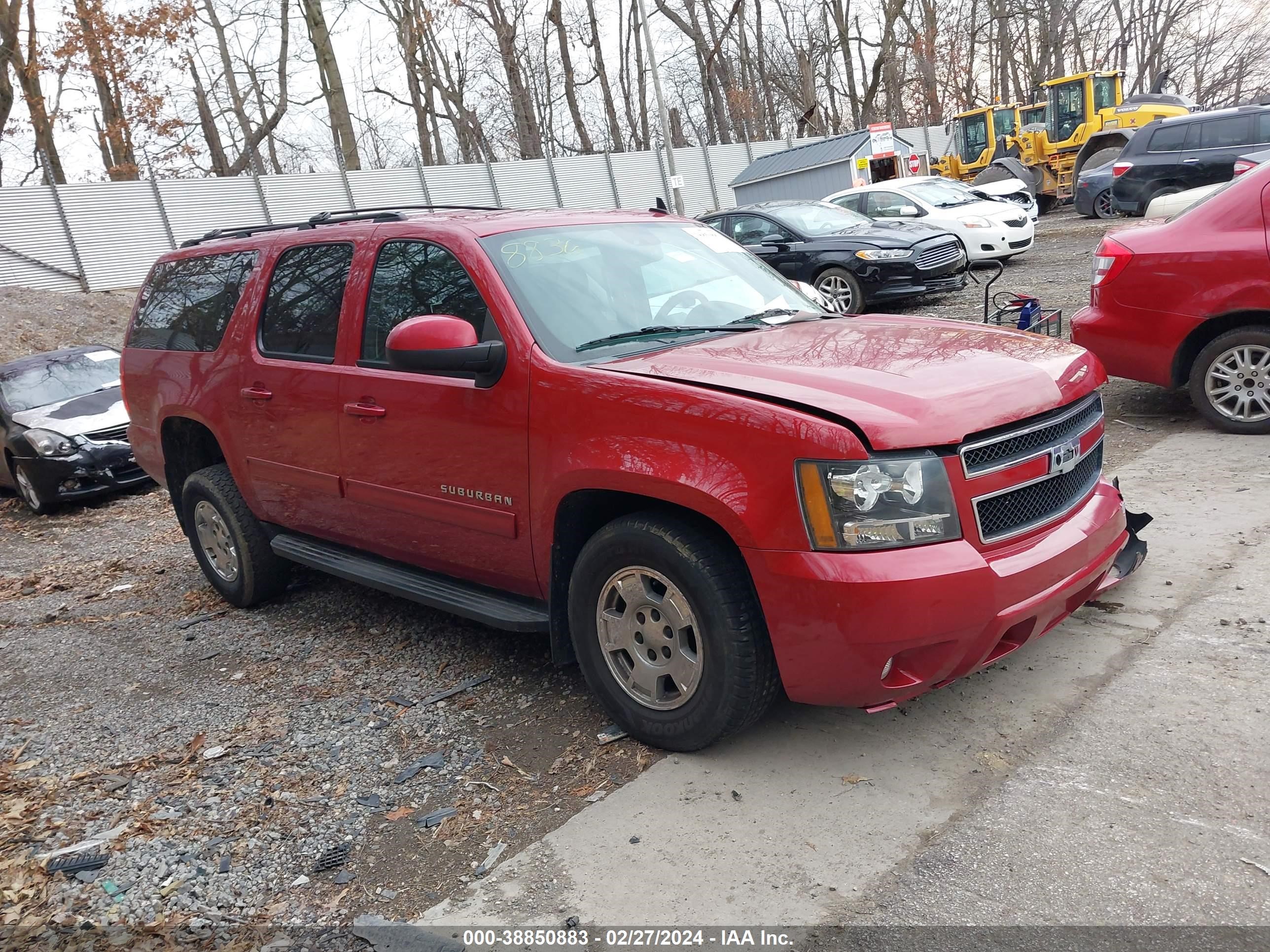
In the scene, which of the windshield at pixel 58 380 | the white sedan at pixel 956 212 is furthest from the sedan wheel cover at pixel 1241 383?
the windshield at pixel 58 380

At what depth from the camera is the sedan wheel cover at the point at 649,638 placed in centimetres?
328

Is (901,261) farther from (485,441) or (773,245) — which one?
(485,441)

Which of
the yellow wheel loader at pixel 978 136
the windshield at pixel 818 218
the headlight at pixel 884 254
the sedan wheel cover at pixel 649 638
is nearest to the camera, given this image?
the sedan wheel cover at pixel 649 638

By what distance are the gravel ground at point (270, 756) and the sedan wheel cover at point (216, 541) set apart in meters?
0.26

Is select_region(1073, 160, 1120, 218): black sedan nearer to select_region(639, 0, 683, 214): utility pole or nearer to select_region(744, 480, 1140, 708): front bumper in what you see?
select_region(639, 0, 683, 214): utility pole

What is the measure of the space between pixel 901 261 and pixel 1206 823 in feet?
34.4

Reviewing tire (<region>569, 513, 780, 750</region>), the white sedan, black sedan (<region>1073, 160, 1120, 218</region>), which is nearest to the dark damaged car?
tire (<region>569, 513, 780, 750</region>)

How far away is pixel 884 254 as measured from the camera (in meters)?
12.5

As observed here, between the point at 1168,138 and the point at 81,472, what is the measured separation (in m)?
17.4

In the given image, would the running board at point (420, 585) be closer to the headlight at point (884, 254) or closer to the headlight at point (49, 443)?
the headlight at point (49, 443)

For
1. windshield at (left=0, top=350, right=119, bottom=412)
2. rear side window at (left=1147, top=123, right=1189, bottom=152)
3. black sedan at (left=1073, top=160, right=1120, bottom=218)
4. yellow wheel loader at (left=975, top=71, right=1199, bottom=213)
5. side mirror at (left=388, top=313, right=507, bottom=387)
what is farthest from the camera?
yellow wheel loader at (left=975, top=71, right=1199, bottom=213)

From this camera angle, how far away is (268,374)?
188 inches

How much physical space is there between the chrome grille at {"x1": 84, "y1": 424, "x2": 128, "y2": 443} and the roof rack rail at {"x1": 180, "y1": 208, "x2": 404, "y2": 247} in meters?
4.88

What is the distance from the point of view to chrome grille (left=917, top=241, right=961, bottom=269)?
1254cm
